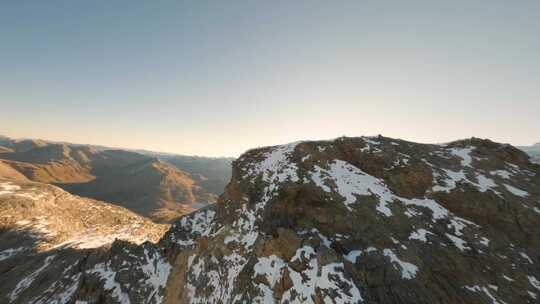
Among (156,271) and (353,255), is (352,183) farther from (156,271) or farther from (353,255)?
(156,271)

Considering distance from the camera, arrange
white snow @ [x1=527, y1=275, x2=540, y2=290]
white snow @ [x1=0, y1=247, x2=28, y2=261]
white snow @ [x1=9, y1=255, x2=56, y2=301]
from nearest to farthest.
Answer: white snow @ [x1=527, y1=275, x2=540, y2=290], white snow @ [x1=9, y1=255, x2=56, y2=301], white snow @ [x1=0, y1=247, x2=28, y2=261]

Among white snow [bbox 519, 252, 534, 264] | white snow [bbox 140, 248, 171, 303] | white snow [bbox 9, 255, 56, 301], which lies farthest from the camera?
white snow [bbox 9, 255, 56, 301]

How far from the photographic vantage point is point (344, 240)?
15.1 metres

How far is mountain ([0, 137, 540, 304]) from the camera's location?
1266 cm

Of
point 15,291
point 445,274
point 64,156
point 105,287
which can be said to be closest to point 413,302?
point 445,274

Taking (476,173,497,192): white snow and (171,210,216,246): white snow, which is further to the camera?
(171,210,216,246): white snow

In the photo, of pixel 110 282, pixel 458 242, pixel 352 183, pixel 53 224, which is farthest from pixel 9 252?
pixel 458 242

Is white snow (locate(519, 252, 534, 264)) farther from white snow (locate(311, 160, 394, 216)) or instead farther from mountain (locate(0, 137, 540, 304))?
white snow (locate(311, 160, 394, 216))

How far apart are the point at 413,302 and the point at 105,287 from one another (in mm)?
24631

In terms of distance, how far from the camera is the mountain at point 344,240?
12.7m

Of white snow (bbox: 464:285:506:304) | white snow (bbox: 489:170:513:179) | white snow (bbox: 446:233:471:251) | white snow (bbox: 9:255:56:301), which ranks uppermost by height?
white snow (bbox: 489:170:513:179)

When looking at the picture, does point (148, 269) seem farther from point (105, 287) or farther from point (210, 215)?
point (210, 215)

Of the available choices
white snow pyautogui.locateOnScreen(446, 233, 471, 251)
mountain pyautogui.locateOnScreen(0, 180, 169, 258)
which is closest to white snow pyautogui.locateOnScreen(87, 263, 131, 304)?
mountain pyautogui.locateOnScreen(0, 180, 169, 258)

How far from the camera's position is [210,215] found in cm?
2667
